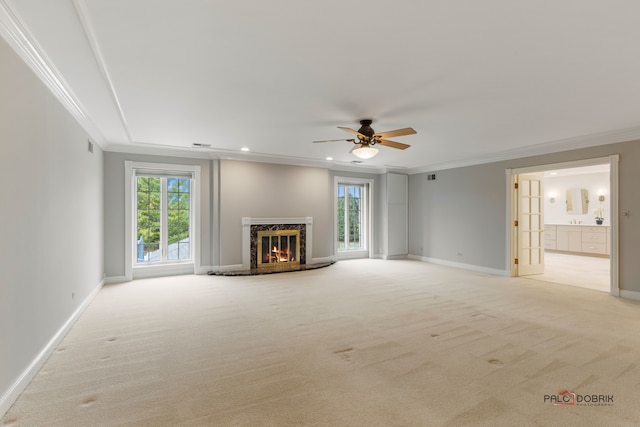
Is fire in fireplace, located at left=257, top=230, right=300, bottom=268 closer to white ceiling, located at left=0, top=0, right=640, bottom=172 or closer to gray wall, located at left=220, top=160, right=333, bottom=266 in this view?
gray wall, located at left=220, top=160, right=333, bottom=266

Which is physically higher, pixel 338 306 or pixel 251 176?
pixel 251 176

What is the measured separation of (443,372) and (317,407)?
1114 millimetres

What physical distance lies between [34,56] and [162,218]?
13.6 feet

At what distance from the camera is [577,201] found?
990cm

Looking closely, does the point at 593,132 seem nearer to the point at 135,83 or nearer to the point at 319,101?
the point at 319,101

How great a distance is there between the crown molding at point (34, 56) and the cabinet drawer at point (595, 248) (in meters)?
12.5

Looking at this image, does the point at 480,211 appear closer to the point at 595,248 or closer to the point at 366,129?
the point at 366,129

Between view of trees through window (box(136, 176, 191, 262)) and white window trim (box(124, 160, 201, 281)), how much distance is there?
0.15 meters

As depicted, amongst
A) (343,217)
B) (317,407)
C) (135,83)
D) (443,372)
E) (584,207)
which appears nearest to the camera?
(317,407)

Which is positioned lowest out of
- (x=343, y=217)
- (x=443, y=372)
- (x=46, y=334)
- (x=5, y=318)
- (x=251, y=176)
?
(x=443, y=372)

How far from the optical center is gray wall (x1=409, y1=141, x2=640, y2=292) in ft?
15.6

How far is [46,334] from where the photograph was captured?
9.17ft

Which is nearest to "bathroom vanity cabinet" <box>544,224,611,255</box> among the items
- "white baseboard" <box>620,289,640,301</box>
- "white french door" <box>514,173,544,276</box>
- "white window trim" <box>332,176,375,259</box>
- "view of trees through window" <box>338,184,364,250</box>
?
"white french door" <box>514,173,544,276</box>

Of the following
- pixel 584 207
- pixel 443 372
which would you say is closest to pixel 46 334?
pixel 443 372
